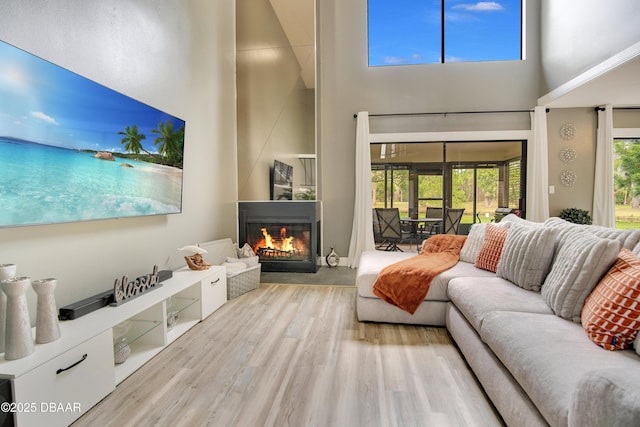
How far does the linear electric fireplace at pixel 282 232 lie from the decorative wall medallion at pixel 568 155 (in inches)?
148

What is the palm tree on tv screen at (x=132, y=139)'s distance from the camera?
8.03 ft

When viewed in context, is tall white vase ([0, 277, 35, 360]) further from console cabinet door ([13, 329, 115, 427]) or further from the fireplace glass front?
the fireplace glass front

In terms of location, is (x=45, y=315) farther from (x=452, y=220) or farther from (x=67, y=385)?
(x=452, y=220)

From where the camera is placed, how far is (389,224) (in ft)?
16.9

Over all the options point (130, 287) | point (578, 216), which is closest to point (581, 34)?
point (578, 216)

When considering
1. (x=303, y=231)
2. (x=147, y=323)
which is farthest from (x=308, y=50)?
(x=147, y=323)

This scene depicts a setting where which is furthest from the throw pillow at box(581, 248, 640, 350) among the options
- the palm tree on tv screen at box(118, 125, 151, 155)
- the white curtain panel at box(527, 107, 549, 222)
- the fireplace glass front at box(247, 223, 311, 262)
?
the white curtain panel at box(527, 107, 549, 222)

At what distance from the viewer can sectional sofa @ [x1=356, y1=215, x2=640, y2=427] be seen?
0.98 metres

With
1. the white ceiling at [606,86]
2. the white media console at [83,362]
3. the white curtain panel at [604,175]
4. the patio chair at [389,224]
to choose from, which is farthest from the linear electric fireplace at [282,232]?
the white curtain panel at [604,175]

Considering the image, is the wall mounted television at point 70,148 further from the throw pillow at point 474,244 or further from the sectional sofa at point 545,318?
the throw pillow at point 474,244

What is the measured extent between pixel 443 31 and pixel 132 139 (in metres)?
4.89

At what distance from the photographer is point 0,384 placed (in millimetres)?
1263

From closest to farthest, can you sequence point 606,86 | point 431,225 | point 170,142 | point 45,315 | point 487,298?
point 45,315, point 487,298, point 170,142, point 606,86, point 431,225

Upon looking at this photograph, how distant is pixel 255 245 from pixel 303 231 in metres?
0.76
